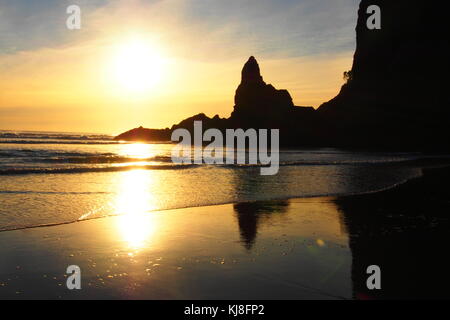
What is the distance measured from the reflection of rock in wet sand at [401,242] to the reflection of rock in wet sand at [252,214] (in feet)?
8.42

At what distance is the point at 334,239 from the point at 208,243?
3.54 metres

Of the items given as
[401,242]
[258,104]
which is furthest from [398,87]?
[401,242]

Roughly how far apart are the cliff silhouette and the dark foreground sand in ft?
273

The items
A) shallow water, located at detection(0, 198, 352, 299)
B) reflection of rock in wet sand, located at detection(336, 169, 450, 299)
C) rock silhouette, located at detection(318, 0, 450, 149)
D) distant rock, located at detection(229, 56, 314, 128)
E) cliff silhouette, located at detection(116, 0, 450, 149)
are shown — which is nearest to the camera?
shallow water, located at detection(0, 198, 352, 299)

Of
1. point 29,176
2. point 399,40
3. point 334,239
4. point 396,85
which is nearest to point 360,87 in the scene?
point 396,85

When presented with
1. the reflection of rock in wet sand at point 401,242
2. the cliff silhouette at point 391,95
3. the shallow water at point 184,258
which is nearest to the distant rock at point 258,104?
the cliff silhouette at point 391,95

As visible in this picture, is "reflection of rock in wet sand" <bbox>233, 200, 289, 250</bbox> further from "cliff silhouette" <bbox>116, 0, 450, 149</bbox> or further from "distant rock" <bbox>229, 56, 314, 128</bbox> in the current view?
"distant rock" <bbox>229, 56, 314, 128</bbox>

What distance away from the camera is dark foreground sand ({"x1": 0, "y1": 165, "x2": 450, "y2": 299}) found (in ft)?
23.1

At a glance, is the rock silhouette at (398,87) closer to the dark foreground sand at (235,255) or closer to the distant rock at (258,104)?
the distant rock at (258,104)

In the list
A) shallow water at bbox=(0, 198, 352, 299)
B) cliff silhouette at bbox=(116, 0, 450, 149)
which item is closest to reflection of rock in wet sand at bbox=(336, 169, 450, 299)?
shallow water at bbox=(0, 198, 352, 299)

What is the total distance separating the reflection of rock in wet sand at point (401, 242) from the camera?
7191mm

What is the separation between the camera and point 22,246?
977cm

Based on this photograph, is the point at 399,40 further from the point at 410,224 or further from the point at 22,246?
the point at 22,246

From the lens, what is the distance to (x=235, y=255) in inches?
361
